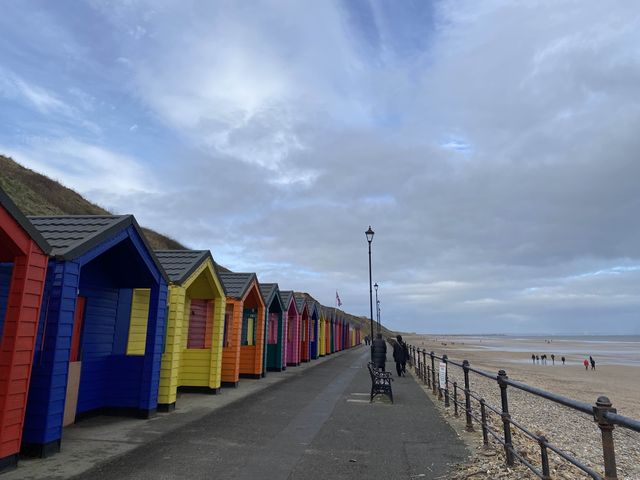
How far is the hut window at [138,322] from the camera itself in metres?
10.2

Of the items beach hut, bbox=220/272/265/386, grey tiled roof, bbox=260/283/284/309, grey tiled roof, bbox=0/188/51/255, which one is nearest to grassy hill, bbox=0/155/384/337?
grey tiled roof, bbox=260/283/284/309

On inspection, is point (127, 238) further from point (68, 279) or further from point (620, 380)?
point (620, 380)

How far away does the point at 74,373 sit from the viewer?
331 inches

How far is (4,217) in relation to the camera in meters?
5.45

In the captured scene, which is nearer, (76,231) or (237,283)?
(76,231)

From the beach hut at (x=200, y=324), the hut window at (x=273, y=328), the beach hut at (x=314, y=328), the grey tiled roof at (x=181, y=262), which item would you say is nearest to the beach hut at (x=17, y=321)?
the grey tiled roof at (x=181, y=262)

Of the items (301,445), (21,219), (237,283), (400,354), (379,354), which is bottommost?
(301,445)

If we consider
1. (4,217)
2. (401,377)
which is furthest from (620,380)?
(4,217)

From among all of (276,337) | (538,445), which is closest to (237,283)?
(276,337)

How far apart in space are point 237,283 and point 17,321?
983 centimetres

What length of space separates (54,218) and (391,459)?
668 cm

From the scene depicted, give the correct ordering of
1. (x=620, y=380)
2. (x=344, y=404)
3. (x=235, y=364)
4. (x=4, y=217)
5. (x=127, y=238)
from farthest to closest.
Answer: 1. (x=620, y=380)
2. (x=235, y=364)
3. (x=344, y=404)
4. (x=127, y=238)
5. (x=4, y=217)

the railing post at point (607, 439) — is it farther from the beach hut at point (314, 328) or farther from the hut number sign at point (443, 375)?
the beach hut at point (314, 328)

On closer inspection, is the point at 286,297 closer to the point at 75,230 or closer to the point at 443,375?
the point at 443,375
